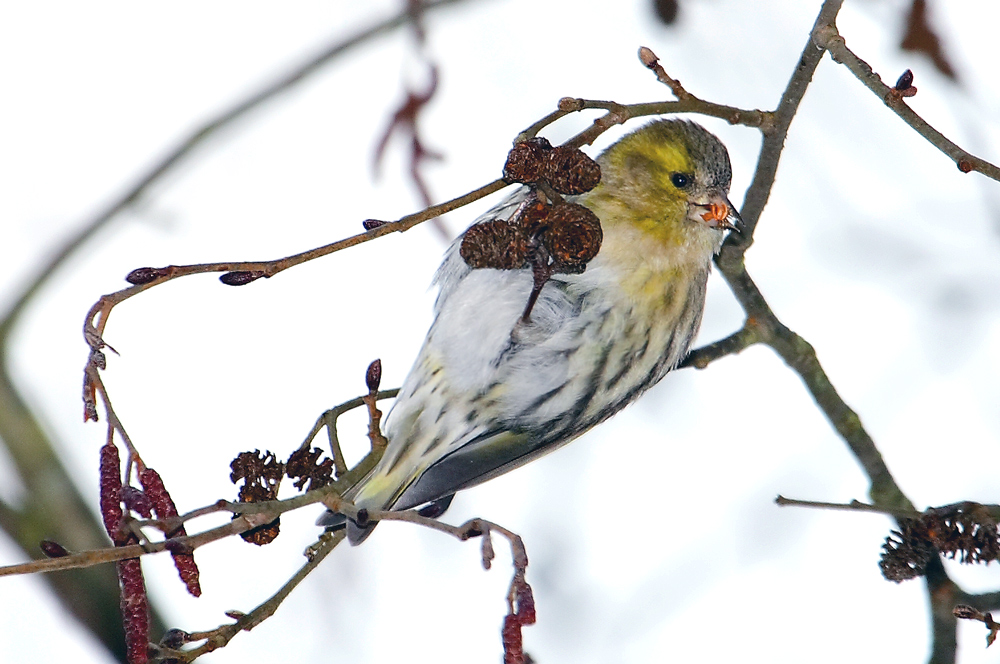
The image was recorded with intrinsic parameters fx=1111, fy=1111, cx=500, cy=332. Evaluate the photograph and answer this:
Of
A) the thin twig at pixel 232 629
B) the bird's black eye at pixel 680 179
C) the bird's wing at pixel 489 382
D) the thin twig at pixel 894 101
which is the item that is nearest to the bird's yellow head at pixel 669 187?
the bird's black eye at pixel 680 179

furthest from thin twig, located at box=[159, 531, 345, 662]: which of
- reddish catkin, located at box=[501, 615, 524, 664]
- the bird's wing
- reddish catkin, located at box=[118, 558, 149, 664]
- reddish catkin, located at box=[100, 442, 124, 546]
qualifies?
the bird's wing

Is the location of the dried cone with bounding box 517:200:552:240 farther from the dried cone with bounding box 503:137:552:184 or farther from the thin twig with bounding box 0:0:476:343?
the thin twig with bounding box 0:0:476:343

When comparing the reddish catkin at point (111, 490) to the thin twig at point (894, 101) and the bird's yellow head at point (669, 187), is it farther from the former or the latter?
the bird's yellow head at point (669, 187)

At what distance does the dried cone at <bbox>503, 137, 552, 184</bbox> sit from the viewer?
1543 mm

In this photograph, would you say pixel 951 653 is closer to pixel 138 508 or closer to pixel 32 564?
pixel 138 508

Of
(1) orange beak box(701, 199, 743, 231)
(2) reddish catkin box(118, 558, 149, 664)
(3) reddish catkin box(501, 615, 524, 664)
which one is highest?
(1) orange beak box(701, 199, 743, 231)

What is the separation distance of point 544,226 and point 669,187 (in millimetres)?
922

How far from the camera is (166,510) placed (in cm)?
140

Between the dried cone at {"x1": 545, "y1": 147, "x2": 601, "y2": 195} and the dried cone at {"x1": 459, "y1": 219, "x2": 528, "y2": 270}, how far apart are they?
0.29 feet

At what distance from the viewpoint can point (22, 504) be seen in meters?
2.51

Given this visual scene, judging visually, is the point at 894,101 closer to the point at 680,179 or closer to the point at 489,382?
the point at 680,179

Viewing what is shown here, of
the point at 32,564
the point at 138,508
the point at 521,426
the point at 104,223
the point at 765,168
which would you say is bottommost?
the point at 32,564

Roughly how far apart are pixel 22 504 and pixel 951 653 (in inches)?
79.1

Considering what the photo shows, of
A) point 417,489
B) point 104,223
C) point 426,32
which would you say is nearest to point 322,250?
point 426,32
